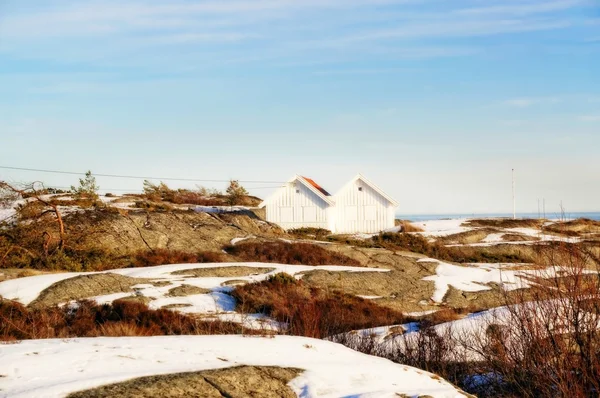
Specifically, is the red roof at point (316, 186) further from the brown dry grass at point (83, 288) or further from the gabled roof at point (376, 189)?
the brown dry grass at point (83, 288)

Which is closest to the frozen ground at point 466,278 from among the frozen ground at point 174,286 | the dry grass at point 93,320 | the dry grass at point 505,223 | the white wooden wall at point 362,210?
the frozen ground at point 174,286

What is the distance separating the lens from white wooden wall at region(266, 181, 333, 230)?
52562 millimetres

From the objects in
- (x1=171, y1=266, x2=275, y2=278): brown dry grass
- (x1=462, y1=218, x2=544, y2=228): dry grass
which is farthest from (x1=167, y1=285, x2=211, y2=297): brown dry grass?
(x1=462, y1=218, x2=544, y2=228): dry grass

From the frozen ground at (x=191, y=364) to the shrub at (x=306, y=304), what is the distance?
8.61 m

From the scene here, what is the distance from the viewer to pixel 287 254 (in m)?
32.5

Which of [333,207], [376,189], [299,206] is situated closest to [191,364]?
[299,206]

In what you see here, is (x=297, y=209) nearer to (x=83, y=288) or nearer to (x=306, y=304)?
(x=83, y=288)

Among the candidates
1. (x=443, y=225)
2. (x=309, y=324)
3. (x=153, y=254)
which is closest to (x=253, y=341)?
(x=309, y=324)

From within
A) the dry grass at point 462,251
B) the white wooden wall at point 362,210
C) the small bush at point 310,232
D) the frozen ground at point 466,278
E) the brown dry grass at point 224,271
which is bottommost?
the frozen ground at point 466,278

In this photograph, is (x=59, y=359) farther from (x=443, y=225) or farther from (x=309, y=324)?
(x=443, y=225)

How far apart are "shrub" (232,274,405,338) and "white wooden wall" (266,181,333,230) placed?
1066 inches

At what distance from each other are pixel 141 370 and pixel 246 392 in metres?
1.36

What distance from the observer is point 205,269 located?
1056 inches

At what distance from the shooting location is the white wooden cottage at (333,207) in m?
52.7
